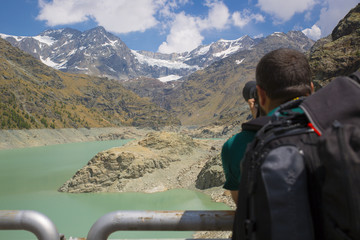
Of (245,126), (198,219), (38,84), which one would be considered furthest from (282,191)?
(38,84)

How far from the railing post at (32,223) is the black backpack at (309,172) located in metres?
1.55

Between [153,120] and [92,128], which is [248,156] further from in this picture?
[153,120]

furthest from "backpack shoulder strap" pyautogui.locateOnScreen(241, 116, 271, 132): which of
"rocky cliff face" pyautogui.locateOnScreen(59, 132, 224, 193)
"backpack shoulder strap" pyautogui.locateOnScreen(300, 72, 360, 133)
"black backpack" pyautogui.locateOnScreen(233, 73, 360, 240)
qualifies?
"rocky cliff face" pyautogui.locateOnScreen(59, 132, 224, 193)

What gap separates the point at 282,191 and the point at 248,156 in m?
0.26

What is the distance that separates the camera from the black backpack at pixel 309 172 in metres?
1.14

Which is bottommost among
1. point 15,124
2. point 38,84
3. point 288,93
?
point 288,93

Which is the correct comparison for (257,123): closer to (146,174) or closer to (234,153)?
(234,153)

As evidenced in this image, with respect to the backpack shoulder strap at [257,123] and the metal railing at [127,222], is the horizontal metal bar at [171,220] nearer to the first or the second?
the metal railing at [127,222]

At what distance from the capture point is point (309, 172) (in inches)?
50.4

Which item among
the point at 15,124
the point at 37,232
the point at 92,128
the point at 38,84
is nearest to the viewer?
the point at 37,232

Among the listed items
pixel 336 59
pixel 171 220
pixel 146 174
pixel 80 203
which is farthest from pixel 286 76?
pixel 146 174

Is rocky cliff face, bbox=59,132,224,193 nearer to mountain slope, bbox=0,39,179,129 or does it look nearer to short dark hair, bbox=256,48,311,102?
short dark hair, bbox=256,48,311,102

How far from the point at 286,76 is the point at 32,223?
2120 millimetres

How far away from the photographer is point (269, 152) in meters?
1.33
